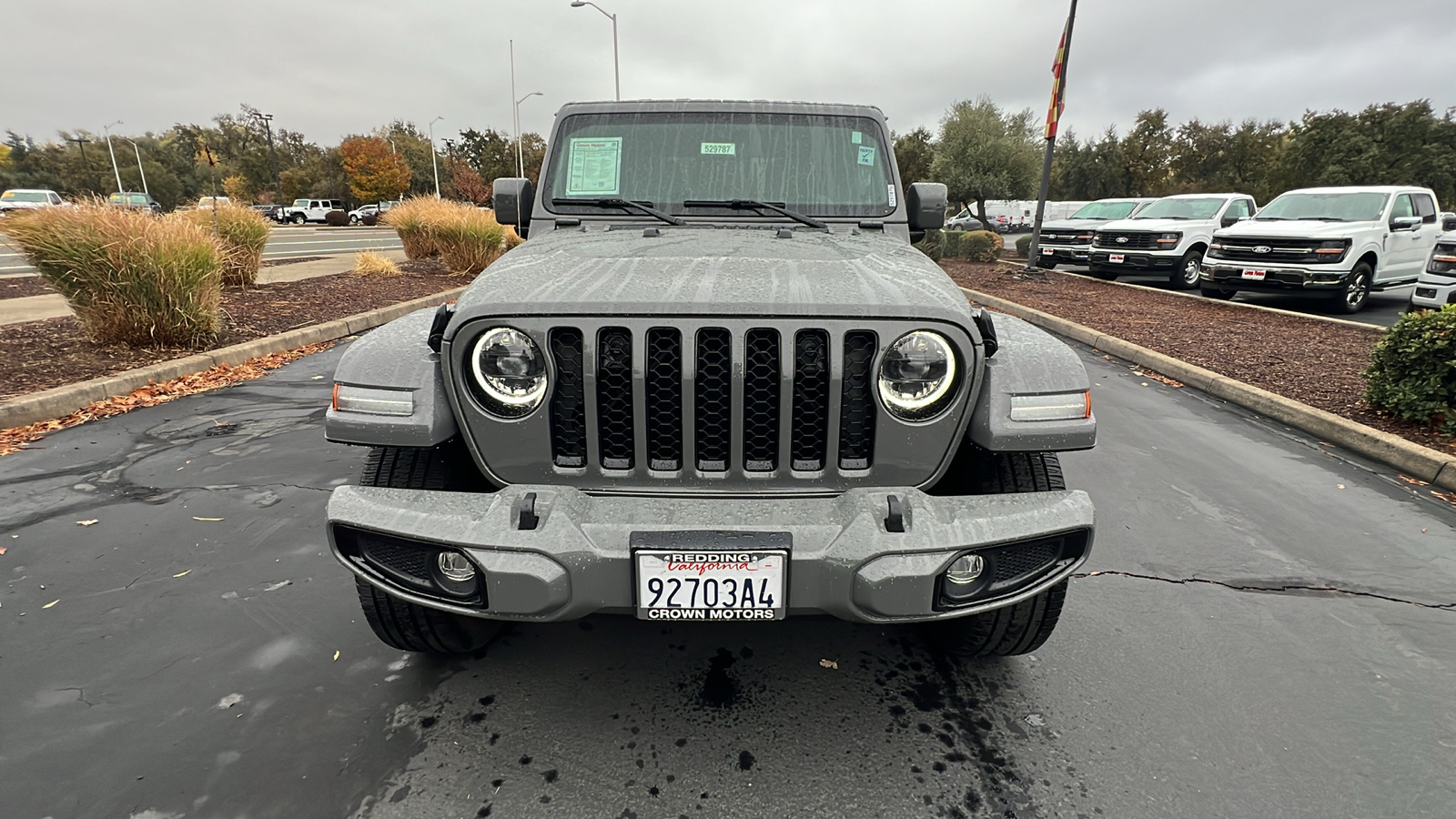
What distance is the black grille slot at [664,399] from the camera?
184 cm

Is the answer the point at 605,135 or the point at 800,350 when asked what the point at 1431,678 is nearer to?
the point at 800,350

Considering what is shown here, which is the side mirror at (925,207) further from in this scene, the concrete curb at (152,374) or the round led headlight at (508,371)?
the concrete curb at (152,374)

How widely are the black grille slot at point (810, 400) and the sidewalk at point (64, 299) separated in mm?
9950

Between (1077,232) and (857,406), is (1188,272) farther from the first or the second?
(857,406)

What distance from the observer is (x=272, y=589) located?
9.12 ft

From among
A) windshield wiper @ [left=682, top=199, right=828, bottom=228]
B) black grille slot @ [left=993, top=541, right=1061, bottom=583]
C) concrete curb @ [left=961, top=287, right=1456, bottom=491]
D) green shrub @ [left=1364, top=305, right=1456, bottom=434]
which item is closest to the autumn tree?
concrete curb @ [left=961, top=287, right=1456, bottom=491]

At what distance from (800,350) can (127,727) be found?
7.18 ft

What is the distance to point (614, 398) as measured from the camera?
1.88 m

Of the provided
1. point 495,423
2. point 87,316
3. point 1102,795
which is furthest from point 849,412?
point 87,316

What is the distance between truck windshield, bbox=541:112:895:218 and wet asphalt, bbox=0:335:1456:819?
1.75m

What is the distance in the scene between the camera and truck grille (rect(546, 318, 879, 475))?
183 cm

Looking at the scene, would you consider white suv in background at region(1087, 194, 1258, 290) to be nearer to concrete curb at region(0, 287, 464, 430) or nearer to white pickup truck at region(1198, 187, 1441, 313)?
white pickup truck at region(1198, 187, 1441, 313)

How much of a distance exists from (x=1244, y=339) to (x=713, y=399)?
8.78m

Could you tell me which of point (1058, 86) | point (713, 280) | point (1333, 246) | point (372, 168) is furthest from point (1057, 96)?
point (372, 168)
